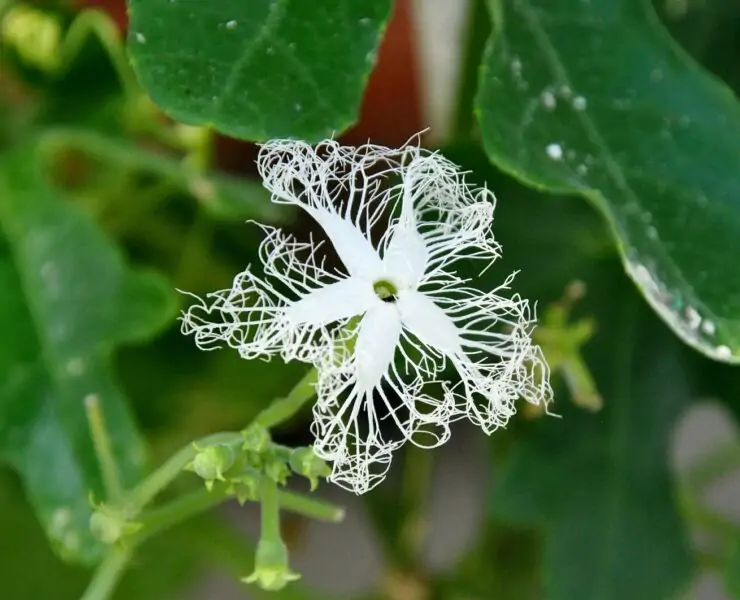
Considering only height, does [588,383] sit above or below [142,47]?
below

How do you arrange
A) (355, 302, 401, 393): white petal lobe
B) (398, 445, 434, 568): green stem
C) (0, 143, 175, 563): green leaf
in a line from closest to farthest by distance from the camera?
(355, 302, 401, 393): white petal lobe
(0, 143, 175, 563): green leaf
(398, 445, 434, 568): green stem

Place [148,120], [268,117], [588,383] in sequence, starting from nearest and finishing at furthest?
1. [268,117]
2. [588,383]
3. [148,120]

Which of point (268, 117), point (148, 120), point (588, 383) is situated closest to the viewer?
point (268, 117)

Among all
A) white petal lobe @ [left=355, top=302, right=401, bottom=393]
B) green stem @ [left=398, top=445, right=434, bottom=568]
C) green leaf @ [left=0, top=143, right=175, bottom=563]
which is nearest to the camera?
white petal lobe @ [left=355, top=302, right=401, bottom=393]

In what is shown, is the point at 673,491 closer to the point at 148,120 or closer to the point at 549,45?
the point at 549,45

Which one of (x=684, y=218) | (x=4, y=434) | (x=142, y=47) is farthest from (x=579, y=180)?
(x=4, y=434)

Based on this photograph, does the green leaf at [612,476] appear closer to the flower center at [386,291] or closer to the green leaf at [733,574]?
the green leaf at [733,574]

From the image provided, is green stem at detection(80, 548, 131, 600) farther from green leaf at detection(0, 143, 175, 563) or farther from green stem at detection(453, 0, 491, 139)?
green stem at detection(453, 0, 491, 139)

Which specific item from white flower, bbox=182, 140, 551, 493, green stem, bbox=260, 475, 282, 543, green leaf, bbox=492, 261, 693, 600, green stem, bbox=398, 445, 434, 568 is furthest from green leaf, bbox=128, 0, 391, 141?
green stem, bbox=398, 445, 434, 568
